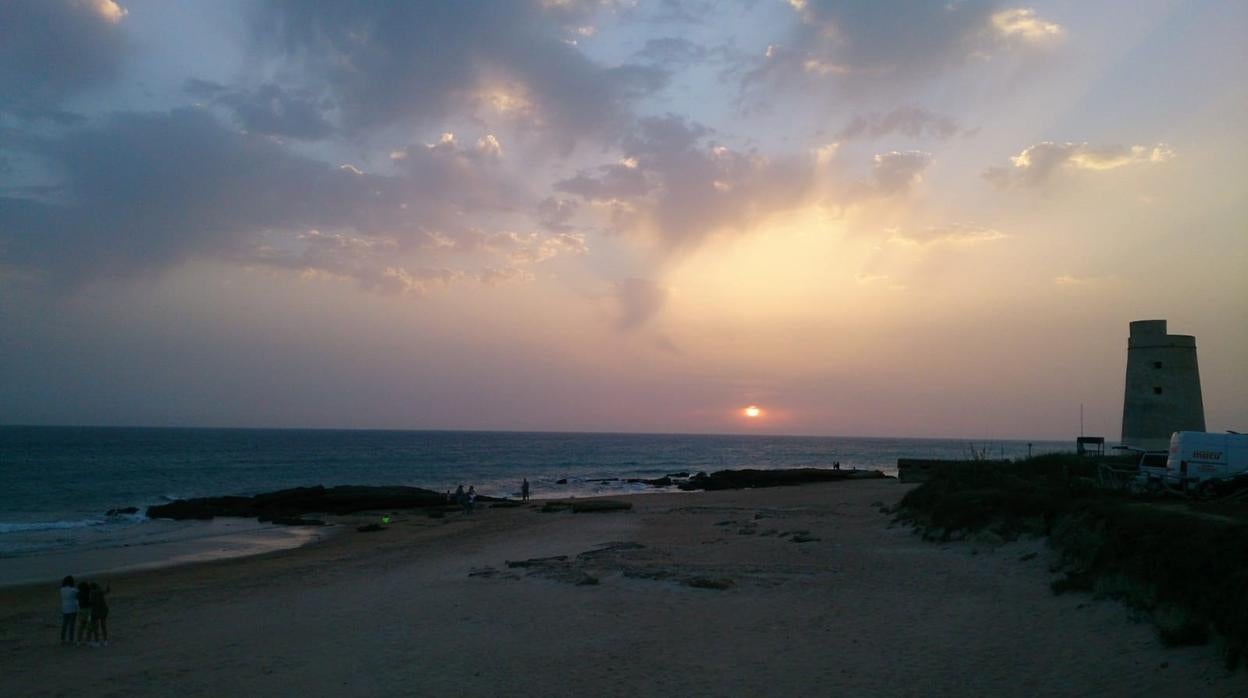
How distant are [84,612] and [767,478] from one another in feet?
165

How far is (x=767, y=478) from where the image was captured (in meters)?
60.0

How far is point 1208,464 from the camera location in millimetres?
18156

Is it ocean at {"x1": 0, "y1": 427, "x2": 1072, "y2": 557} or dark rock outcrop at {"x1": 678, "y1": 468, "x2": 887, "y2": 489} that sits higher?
dark rock outcrop at {"x1": 678, "y1": 468, "x2": 887, "y2": 489}

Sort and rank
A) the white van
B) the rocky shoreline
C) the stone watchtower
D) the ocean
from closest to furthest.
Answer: the white van, the stone watchtower, the ocean, the rocky shoreline

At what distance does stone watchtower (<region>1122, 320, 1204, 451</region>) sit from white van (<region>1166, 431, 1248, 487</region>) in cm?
766

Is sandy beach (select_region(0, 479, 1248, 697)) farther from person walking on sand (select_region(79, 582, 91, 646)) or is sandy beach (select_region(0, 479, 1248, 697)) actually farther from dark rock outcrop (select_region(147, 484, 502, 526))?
dark rock outcrop (select_region(147, 484, 502, 526))

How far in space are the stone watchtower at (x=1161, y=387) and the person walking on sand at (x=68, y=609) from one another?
98.9 ft

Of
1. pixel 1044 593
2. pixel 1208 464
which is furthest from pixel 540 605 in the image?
pixel 1208 464

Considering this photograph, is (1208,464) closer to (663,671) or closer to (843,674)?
(843,674)

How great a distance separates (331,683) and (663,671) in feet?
15.6

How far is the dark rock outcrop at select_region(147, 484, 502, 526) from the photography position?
41188 mm

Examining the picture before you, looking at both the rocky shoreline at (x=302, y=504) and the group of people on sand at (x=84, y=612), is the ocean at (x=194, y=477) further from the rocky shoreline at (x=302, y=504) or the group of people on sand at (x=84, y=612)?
the group of people on sand at (x=84, y=612)

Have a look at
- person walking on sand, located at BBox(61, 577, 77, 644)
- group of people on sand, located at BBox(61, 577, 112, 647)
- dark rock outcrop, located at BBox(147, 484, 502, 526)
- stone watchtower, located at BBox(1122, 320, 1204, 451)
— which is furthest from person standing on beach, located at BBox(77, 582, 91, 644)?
stone watchtower, located at BBox(1122, 320, 1204, 451)

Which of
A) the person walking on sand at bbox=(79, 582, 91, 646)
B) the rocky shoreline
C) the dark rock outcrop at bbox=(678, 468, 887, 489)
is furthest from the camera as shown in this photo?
the dark rock outcrop at bbox=(678, 468, 887, 489)
